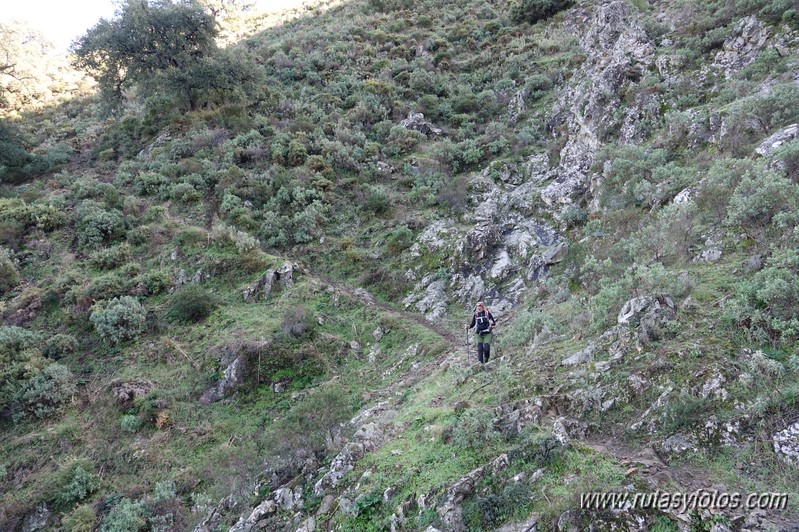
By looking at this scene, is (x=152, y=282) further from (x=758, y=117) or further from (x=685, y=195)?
(x=758, y=117)

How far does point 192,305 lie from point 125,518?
22.0 feet

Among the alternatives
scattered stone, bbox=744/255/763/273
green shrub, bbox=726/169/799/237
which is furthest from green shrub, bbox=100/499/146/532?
green shrub, bbox=726/169/799/237

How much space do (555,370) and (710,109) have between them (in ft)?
37.0

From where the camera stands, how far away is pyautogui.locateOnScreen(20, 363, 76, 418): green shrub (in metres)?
12.1

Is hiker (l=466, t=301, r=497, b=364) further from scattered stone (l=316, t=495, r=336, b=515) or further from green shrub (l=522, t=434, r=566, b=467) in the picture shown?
scattered stone (l=316, t=495, r=336, b=515)

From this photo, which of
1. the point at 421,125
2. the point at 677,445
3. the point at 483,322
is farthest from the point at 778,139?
the point at 421,125

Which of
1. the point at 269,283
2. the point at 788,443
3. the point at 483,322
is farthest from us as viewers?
the point at 269,283

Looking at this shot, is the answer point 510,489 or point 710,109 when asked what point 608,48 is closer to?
point 710,109

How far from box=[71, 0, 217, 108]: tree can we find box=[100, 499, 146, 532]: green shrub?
72.7 ft

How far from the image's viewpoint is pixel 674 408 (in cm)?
580

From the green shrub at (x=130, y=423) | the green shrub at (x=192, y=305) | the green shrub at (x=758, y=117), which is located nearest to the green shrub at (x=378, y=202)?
the green shrub at (x=192, y=305)

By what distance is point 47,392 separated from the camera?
40.4ft

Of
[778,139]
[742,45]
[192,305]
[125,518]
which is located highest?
[742,45]

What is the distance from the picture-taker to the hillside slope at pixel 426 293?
19.7 ft
